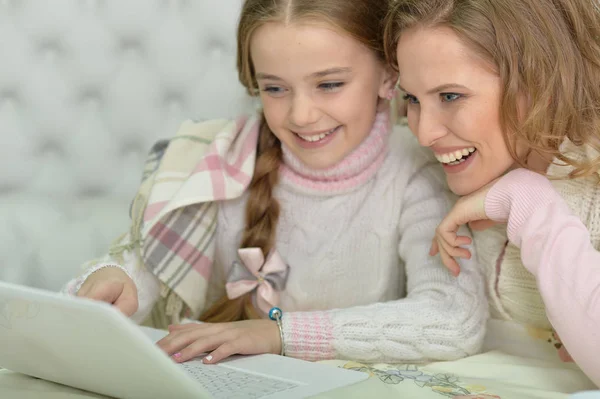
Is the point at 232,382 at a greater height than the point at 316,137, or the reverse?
the point at 316,137

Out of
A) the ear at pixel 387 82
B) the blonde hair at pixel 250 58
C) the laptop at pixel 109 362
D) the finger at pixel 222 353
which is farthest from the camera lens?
the ear at pixel 387 82

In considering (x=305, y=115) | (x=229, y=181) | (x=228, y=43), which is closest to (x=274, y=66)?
(x=305, y=115)

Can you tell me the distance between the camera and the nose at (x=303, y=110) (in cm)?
149

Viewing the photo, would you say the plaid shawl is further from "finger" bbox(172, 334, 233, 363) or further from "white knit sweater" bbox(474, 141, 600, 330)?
"white knit sweater" bbox(474, 141, 600, 330)

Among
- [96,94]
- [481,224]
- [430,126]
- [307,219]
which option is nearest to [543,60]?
[430,126]

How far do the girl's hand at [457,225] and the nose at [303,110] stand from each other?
0.30m

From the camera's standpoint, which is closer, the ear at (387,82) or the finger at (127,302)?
the finger at (127,302)

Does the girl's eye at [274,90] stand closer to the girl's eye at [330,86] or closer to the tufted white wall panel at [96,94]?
the girl's eye at [330,86]

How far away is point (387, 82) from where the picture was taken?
5.23 ft

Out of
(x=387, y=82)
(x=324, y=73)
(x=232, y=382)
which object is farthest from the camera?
(x=387, y=82)

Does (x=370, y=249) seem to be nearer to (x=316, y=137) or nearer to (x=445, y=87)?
(x=316, y=137)

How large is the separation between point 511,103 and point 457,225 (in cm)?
23

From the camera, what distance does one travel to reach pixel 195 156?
67.4 inches

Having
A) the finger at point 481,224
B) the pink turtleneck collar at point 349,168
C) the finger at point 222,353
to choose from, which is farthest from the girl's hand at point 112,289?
the finger at point 481,224
